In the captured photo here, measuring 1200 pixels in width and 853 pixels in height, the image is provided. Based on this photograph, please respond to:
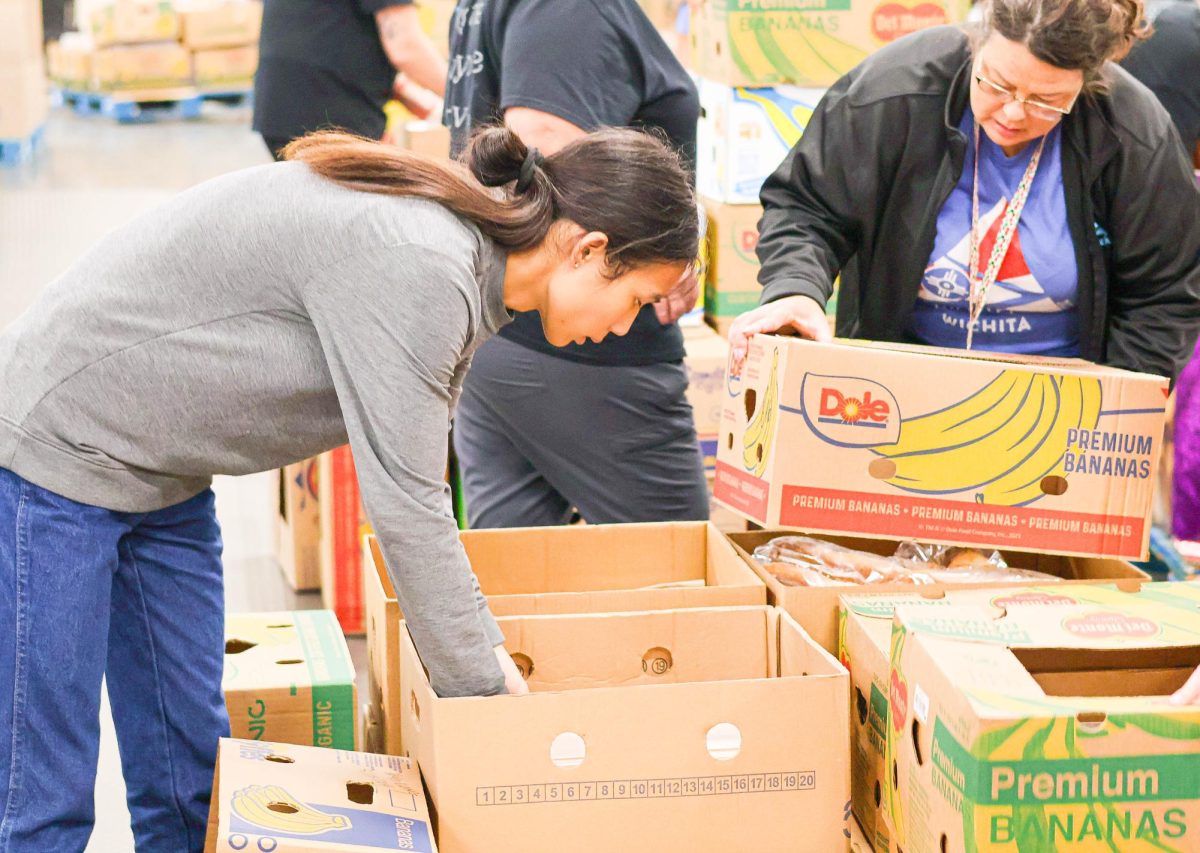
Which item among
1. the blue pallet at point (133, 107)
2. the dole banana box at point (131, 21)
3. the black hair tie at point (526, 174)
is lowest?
the black hair tie at point (526, 174)

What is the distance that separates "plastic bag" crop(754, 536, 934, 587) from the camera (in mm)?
2113

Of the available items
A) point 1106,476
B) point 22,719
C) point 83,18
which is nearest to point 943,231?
point 1106,476

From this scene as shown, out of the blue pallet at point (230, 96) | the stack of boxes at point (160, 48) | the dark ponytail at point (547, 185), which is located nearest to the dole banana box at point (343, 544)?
the dark ponytail at point (547, 185)

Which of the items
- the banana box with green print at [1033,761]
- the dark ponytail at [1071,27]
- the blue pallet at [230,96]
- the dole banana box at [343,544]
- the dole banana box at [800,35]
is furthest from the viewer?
the blue pallet at [230,96]

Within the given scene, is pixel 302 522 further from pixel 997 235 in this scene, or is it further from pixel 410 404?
pixel 410 404

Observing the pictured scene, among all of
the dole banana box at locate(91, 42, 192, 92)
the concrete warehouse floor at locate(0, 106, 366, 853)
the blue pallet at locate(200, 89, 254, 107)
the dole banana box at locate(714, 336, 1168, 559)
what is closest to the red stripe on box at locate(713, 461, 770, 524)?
the dole banana box at locate(714, 336, 1168, 559)

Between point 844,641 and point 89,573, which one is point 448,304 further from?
point 844,641

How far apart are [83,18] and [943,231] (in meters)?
11.5

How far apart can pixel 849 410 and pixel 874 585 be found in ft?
0.79

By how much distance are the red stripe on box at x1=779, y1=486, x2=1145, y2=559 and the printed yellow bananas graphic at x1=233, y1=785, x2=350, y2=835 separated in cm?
75

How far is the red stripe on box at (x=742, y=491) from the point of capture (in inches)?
79.0

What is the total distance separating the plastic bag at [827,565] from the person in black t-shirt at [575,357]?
0.93ft

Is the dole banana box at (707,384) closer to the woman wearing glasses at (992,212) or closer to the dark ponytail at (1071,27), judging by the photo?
the woman wearing glasses at (992,212)

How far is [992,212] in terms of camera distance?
2105 mm
